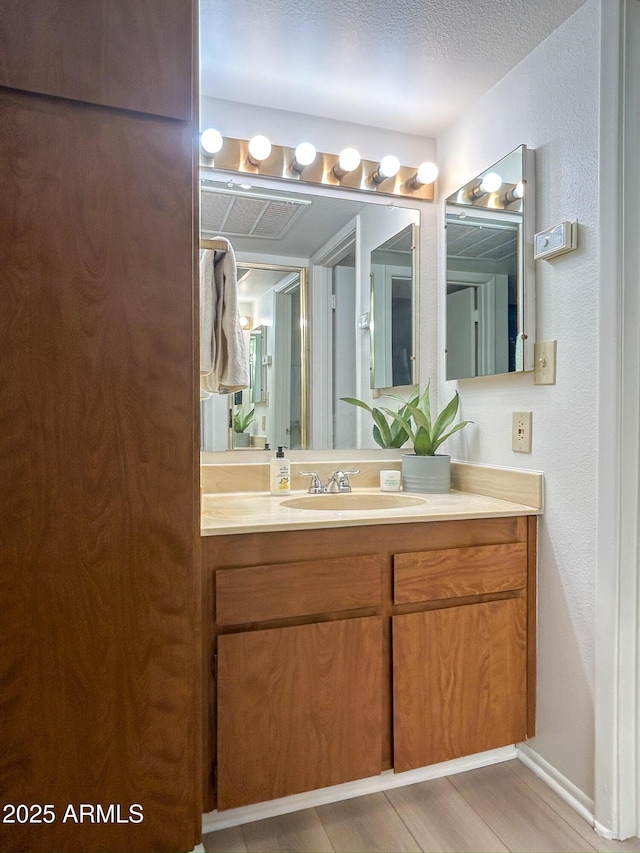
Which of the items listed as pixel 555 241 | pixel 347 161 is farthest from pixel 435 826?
pixel 347 161

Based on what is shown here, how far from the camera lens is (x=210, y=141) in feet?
6.00

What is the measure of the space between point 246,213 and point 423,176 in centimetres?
71

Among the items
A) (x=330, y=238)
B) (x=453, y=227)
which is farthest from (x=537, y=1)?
(x=330, y=238)

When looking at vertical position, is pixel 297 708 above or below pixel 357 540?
below

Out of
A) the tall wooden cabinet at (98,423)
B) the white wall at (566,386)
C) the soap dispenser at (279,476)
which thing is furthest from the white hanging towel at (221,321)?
the white wall at (566,386)

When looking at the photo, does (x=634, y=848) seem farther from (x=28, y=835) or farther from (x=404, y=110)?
(x=404, y=110)

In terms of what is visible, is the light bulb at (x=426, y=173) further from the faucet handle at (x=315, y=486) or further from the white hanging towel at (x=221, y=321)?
the faucet handle at (x=315, y=486)

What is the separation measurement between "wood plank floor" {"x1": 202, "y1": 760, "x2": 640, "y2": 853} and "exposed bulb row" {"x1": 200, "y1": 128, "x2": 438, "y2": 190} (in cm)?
204

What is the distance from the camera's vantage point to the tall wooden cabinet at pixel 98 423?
112cm

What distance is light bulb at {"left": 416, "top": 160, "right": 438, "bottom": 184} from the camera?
2.09 meters

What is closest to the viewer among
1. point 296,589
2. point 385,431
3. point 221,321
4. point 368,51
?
point 296,589

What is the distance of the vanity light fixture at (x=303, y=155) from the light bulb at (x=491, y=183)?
605 millimetres

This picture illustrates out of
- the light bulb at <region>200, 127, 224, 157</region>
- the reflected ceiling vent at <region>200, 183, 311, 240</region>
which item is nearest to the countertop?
the reflected ceiling vent at <region>200, 183, 311, 240</region>

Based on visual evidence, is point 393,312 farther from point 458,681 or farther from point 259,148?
point 458,681
